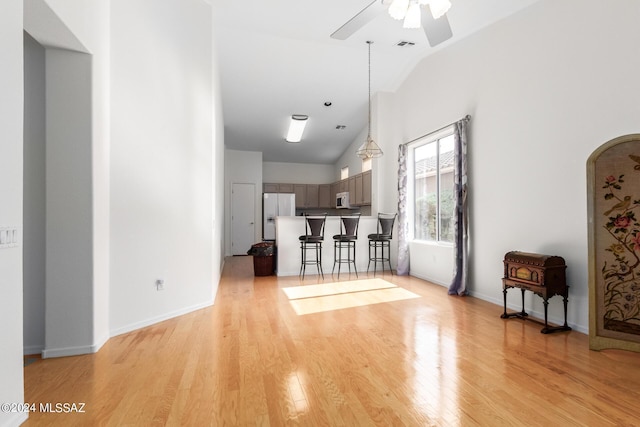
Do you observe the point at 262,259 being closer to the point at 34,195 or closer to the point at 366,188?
the point at 366,188

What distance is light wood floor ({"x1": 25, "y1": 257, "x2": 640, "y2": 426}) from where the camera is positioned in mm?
1729

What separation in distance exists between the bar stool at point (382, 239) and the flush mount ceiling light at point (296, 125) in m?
2.40

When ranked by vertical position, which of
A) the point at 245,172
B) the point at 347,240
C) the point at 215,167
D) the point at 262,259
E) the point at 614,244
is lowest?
the point at 262,259

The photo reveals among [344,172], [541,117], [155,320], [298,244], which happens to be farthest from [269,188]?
[541,117]

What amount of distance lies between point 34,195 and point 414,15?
3.22 metres

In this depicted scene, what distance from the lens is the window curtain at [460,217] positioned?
4340 mm

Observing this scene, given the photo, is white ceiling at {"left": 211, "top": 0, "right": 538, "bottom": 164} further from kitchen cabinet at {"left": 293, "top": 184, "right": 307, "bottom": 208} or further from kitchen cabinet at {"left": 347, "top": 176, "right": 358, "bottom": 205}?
kitchen cabinet at {"left": 293, "top": 184, "right": 307, "bottom": 208}

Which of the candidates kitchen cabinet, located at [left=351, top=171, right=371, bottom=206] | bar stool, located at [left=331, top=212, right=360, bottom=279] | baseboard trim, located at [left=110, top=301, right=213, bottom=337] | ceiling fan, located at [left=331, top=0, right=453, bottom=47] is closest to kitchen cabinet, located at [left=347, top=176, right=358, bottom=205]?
kitchen cabinet, located at [left=351, top=171, right=371, bottom=206]

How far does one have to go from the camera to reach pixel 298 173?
9.98 m

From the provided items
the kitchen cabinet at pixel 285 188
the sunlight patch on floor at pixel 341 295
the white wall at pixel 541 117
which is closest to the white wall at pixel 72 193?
the sunlight patch on floor at pixel 341 295

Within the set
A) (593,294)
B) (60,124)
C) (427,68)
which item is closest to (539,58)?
(427,68)

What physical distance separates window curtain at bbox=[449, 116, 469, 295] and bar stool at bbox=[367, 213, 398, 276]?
4.48ft
